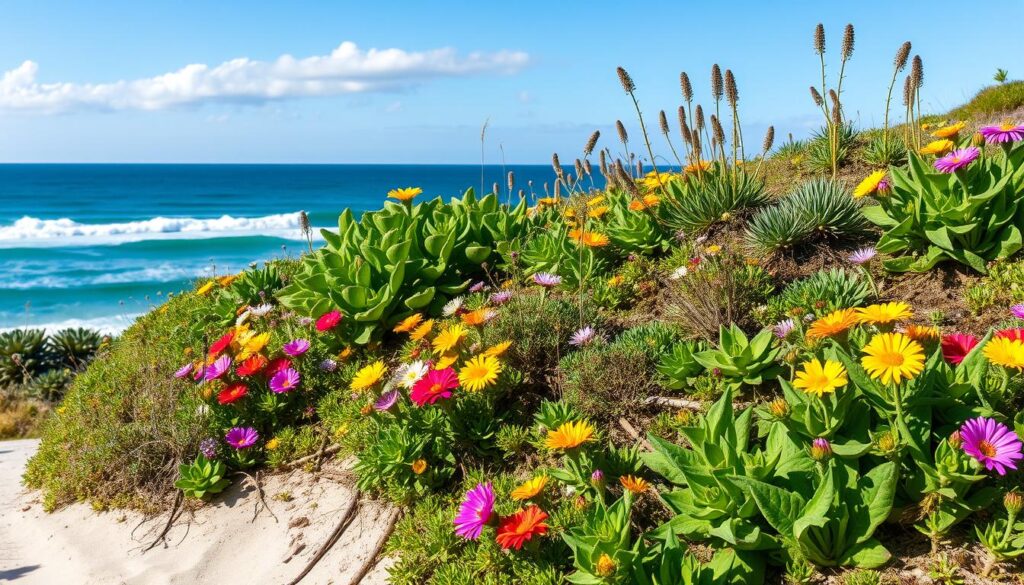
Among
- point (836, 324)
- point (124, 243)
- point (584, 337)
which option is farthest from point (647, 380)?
point (124, 243)

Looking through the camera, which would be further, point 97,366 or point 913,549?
point 97,366

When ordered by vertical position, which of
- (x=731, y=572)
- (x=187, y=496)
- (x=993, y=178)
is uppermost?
(x=993, y=178)

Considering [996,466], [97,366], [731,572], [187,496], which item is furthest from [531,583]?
[97,366]

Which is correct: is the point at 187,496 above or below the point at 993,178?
below

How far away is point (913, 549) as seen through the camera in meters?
2.57

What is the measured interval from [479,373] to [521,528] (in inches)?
39.1

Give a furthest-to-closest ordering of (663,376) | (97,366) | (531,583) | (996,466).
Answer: (97,366) → (663,376) → (531,583) → (996,466)

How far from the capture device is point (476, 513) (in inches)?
110

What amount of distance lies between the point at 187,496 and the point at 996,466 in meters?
4.09

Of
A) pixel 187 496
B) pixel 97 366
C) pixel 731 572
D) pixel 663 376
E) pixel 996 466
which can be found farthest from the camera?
pixel 97 366

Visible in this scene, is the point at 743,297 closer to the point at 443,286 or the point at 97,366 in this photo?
the point at 443,286

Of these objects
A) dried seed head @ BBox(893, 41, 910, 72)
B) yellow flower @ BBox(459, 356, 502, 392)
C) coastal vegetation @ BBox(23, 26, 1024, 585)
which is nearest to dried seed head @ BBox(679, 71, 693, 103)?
coastal vegetation @ BBox(23, 26, 1024, 585)

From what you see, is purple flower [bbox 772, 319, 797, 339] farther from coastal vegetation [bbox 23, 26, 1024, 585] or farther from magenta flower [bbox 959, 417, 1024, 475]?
magenta flower [bbox 959, 417, 1024, 475]

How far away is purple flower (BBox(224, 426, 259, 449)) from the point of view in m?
4.33
